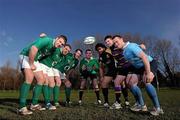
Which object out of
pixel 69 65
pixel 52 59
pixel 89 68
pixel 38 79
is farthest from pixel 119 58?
pixel 89 68

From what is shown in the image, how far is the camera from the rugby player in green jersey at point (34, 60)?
9094 mm

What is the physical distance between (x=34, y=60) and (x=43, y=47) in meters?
0.50

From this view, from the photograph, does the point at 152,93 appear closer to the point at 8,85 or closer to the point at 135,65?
the point at 135,65

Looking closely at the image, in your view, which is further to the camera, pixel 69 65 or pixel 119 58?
pixel 69 65

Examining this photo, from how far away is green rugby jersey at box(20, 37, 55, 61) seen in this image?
9344 millimetres

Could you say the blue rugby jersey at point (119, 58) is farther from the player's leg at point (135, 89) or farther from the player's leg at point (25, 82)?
the player's leg at point (25, 82)

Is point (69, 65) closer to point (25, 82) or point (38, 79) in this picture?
point (38, 79)

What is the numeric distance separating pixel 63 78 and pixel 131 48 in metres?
5.20

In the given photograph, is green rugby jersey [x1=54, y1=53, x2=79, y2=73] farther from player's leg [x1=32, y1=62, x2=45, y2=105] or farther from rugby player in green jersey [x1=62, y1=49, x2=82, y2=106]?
player's leg [x1=32, y1=62, x2=45, y2=105]

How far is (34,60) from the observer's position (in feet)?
32.0

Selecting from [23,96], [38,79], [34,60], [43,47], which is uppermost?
[43,47]

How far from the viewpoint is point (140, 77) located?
31.4ft

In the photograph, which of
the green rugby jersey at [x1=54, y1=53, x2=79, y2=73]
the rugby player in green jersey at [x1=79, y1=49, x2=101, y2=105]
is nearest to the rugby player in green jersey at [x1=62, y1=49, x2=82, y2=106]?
the green rugby jersey at [x1=54, y1=53, x2=79, y2=73]

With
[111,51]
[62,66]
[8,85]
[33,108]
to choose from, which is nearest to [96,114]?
[33,108]
